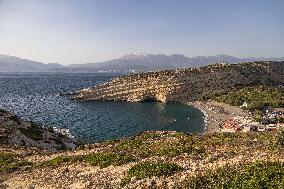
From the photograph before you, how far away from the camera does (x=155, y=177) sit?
2697 centimetres

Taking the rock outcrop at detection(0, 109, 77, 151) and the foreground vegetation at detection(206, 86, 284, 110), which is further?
the foreground vegetation at detection(206, 86, 284, 110)

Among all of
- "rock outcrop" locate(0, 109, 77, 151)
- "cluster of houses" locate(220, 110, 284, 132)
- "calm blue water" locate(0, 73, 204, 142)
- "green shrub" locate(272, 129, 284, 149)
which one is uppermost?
"green shrub" locate(272, 129, 284, 149)

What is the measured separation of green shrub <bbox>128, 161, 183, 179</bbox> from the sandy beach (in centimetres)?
7317

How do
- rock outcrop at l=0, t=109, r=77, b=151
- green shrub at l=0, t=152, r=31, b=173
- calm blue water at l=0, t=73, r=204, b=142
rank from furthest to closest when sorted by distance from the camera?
calm blue water at l=0, t=73, r=204, b=142 → rock outcrop at l=0, t=109, r=77, b=151 → green shrub at l=0, t=152, r=31, b=173

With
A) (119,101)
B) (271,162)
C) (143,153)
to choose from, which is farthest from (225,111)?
(271,162)

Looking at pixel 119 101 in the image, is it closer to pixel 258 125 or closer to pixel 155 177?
pixel 258 125

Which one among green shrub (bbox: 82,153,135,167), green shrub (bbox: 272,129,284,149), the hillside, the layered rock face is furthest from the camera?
the layered rock face

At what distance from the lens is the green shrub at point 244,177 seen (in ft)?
70.5

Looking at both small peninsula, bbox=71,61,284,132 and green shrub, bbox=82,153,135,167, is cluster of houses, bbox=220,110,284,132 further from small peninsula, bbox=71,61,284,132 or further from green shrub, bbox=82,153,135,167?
green shrub, bbox=82,153,135,167

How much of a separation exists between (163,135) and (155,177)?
25.5 meters

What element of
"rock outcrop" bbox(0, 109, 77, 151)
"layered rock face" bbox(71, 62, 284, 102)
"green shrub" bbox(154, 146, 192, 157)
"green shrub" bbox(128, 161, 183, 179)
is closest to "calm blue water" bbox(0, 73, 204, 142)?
"layered rock face" bbox(71, 62, 284, 102)

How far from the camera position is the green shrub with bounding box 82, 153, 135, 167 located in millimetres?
32969

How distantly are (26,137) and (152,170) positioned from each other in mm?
44652

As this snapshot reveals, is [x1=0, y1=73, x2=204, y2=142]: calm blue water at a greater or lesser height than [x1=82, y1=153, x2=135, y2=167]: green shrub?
lesser
